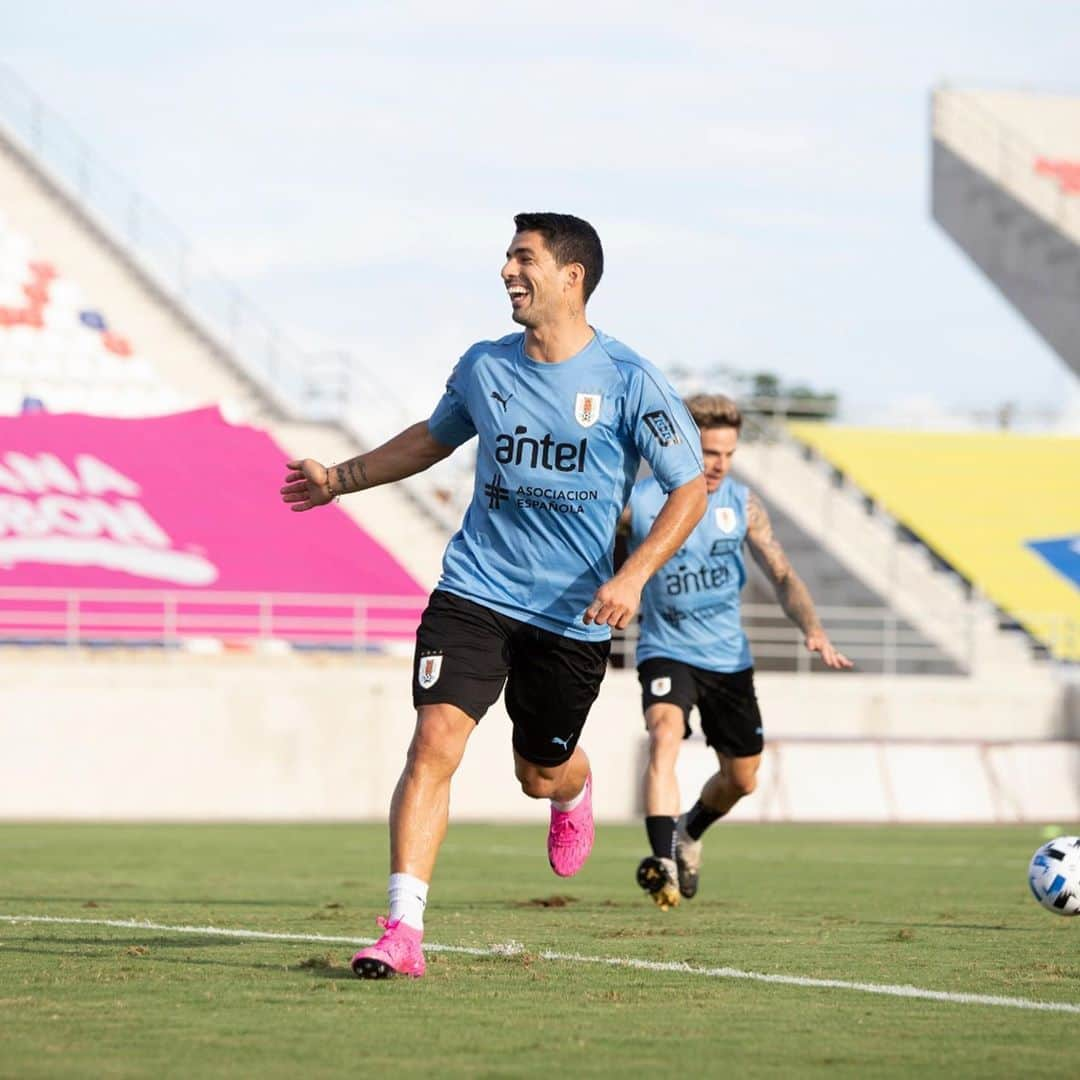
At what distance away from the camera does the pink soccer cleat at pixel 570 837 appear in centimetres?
850

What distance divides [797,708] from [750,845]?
1050 cm

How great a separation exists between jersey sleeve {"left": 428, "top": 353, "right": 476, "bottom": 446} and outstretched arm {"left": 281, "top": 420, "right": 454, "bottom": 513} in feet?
0.13

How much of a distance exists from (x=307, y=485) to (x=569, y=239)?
127 centimetres

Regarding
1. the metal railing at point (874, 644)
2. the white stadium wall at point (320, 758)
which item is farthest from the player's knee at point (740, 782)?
the metal railing at point (874, 644)

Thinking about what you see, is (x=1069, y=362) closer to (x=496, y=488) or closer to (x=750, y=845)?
(x=750, y=845)

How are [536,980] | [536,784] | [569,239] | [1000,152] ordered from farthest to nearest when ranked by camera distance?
[1000,152]
[536,784]
[569,239]
[536,980]

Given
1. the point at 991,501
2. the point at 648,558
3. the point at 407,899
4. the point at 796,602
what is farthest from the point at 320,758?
the point at 407,899

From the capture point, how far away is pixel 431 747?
22.7 feet

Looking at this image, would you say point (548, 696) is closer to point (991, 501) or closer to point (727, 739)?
point (727, 739)

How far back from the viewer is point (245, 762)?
80.7 feet

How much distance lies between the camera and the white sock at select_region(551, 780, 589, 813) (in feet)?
27.6

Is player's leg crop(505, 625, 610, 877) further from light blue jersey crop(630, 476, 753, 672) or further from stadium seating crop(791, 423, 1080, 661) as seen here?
stadium seating crop(791, 423, 1080, 661)

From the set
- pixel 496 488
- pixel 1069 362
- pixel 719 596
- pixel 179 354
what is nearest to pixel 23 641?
pixel 179 354

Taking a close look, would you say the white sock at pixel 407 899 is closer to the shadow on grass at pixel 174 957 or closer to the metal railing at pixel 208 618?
the shadow on grass at pixel 174 957
